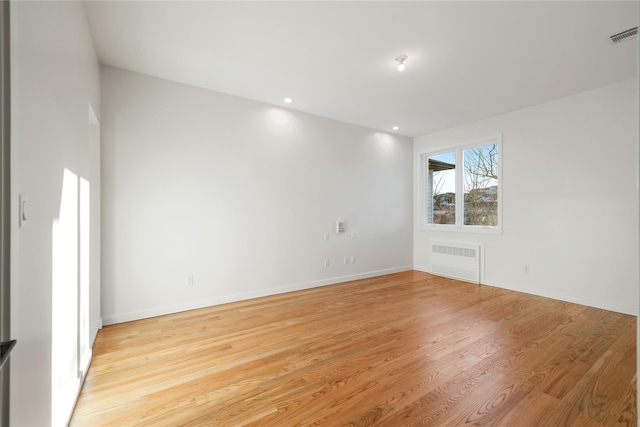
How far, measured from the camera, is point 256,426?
1578mm

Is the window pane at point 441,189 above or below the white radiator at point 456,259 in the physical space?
above

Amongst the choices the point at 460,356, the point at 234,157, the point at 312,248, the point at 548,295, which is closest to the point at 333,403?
the point at 460,356

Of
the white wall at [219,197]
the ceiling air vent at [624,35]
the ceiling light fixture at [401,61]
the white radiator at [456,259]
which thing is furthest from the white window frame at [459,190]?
the ceiling light fixture at [401,61]

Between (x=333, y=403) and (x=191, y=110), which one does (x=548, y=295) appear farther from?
(x=191, y=110)

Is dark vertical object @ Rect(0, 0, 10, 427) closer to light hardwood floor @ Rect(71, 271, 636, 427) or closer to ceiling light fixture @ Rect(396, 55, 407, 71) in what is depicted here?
light hardwood floor @ Rect(71, 271, 636, 427)

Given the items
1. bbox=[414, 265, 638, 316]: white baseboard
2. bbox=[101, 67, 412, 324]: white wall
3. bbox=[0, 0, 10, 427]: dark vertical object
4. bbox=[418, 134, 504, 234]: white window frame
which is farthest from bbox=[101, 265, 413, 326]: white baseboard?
bbox=[0, 0, 10, 427]: dark vertical object

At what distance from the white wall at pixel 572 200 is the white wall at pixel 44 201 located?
216 inches

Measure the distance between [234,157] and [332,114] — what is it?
189 centimetres

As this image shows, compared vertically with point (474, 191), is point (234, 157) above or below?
above

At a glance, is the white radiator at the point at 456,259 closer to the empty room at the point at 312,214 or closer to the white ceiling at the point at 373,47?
the empty room at the point at 312,214

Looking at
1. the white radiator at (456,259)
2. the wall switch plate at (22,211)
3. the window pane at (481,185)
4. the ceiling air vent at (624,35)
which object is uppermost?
the ceiling air vent at (624,35)

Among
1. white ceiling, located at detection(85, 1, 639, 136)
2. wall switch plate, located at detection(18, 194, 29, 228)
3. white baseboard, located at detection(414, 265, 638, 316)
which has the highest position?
white ceiling, located at detection(85, 1, 639, 136)

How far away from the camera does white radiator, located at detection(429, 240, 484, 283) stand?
15.8 feet

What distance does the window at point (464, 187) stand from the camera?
4.73m
